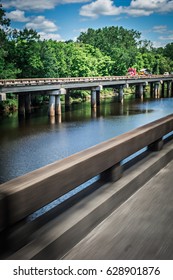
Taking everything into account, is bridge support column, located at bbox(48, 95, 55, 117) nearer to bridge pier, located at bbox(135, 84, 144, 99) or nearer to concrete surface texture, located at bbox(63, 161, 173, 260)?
bridge pier, located at bbox(135, 84, 144, 99)

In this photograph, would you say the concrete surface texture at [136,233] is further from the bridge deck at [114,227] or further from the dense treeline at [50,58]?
the dense treeline at [50,58]

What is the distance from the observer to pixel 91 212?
11.9 ft

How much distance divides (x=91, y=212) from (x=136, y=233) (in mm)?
479

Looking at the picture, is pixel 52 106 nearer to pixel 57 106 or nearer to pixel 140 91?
pixel 57 106

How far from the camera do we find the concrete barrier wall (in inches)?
104

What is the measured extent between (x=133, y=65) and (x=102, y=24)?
4832cm

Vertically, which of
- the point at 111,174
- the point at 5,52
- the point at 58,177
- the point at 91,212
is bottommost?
the point at 91,212

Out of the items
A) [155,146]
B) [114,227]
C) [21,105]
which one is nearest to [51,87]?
[21,105]

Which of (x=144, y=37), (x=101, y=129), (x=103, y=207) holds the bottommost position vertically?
(x=101, y=129)

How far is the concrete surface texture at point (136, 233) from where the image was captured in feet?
10.3

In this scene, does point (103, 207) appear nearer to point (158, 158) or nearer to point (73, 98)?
point (158, 158)
